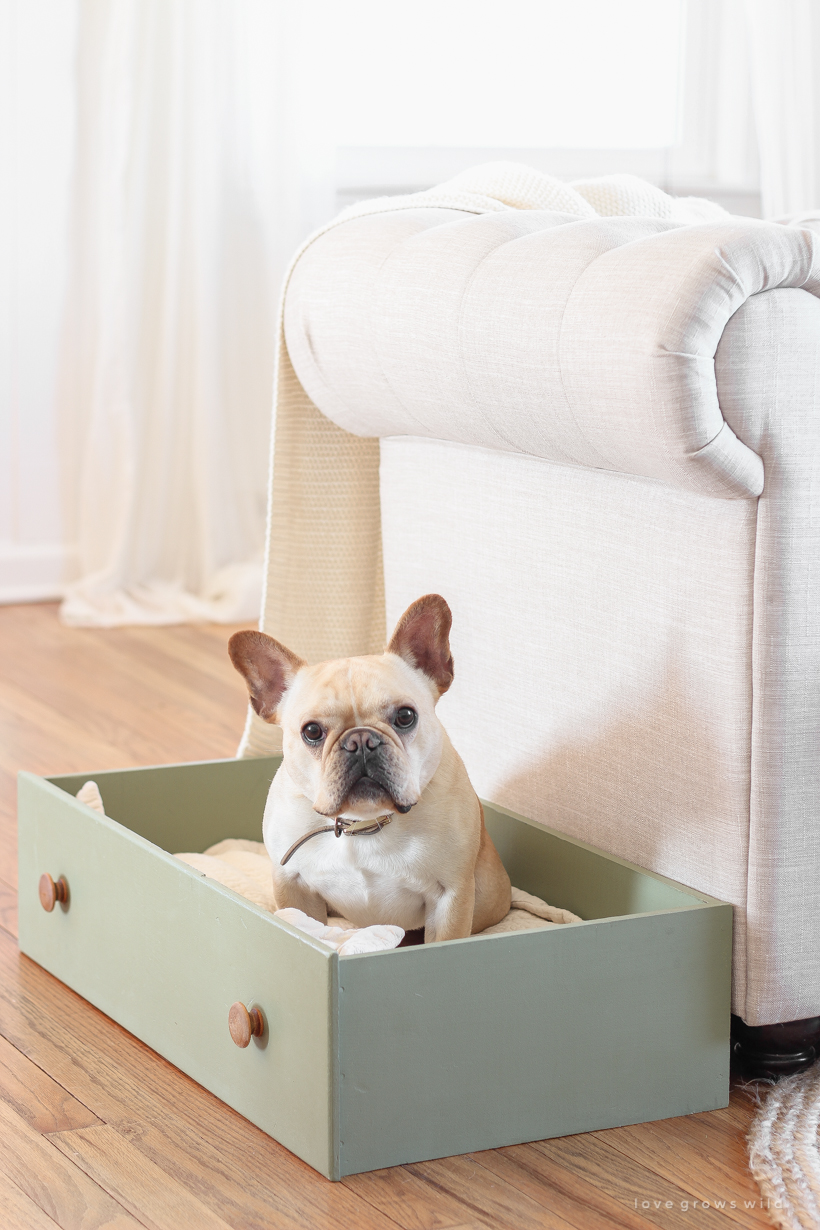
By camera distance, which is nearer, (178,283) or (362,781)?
(362,781)

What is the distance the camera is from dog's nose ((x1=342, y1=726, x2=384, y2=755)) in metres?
1.05

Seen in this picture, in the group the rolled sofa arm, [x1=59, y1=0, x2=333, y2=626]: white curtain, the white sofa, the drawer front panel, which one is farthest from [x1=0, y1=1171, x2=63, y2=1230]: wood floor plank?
[x1=59, y1=0, x2=333, y2=626]: white curtain

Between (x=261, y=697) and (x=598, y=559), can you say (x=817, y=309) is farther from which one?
(x=261, y=697)

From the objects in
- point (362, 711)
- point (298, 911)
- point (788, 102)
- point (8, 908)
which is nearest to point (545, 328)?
point (362, 711)

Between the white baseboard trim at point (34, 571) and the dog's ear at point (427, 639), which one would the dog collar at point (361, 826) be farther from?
the white baseboard trim at point (34, 571)

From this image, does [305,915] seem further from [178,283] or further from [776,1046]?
[178,283]

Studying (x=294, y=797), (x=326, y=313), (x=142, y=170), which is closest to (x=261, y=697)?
(x=294, y=797)

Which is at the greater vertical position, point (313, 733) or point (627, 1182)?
point (313, 733)

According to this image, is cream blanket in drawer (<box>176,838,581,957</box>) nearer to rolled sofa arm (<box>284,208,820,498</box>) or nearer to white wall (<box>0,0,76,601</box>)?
rolled sofa arm (<box>284,208,820,498</box>)

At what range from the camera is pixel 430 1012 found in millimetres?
972

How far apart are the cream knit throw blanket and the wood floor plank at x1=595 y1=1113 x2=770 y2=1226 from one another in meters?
0.59

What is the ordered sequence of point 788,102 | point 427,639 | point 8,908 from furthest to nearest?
point 788,102 → point 8,908 → point 427,639

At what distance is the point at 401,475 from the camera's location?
4.69 feet

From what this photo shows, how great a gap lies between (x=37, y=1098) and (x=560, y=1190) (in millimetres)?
396
